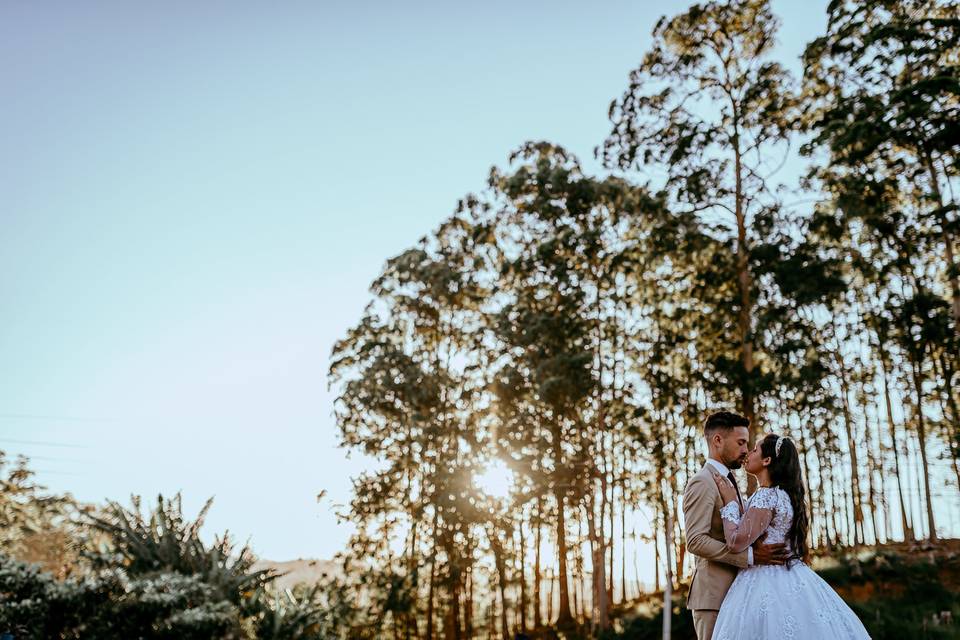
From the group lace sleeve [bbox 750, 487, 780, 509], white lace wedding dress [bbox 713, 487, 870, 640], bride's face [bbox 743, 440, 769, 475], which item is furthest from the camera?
bride's face [bbox 743, 440, 769, 475]

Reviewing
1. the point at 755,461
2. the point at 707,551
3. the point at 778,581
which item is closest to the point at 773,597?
the point at 778,581

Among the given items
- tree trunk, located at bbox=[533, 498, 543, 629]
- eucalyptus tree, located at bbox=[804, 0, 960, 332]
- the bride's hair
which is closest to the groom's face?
the bride's hair

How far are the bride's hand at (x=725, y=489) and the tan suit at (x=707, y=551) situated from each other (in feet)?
0.13

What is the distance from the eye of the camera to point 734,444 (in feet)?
14.0

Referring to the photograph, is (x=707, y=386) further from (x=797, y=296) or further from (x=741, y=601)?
(x=741, y=601)

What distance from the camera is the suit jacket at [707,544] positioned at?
3.97 m

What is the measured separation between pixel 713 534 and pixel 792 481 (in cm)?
56

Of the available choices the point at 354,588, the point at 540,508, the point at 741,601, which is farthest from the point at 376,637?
the point at 741,601

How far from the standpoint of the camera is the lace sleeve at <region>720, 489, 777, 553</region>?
3.88 m

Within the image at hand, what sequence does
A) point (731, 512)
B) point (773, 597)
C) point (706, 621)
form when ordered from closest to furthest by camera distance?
point (773, 597) → point (731, 512) → point (706, 621)

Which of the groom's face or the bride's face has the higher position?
the groom's face

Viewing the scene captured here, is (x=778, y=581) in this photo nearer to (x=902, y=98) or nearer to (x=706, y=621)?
(x=706, y=621)

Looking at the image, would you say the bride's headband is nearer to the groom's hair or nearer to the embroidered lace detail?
the groom's hair

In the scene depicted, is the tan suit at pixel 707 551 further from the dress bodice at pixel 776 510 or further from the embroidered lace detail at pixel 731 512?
the dress bodice at pixel 776 510
